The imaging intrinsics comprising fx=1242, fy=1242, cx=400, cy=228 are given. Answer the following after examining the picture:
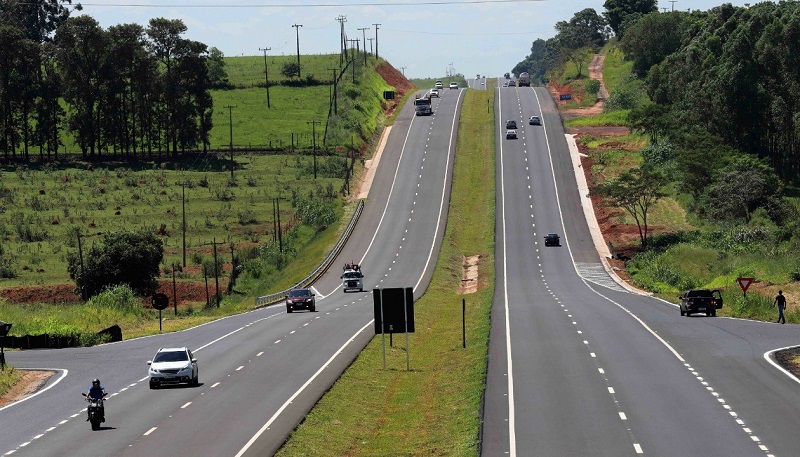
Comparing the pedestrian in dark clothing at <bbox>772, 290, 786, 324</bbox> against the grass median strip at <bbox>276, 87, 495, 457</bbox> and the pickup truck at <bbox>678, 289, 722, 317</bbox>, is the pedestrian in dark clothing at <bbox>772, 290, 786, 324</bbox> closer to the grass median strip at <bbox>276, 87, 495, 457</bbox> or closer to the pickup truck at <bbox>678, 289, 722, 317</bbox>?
the pickup truck at <bbox>678, 289, 722, 317</bbox>

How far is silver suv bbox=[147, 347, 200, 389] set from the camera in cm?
4406

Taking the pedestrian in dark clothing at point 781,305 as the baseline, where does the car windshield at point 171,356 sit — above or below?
above

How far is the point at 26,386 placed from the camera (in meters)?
47.0

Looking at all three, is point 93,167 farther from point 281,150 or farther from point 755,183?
point 755,183

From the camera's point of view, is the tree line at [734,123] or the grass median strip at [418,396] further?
the tree line at [734,123]

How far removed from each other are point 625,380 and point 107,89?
5404 inches

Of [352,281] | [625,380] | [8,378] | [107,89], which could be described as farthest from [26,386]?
[107,89]

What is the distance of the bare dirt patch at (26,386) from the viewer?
44156mm

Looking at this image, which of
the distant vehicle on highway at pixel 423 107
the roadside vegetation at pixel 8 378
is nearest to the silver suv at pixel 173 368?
the roadside vegetation at pixel 8 378

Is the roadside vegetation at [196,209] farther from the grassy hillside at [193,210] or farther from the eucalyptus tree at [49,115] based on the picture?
the eucalyptus tree at [49,115]

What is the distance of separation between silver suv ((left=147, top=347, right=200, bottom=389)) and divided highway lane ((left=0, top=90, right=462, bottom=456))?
0.47 metres

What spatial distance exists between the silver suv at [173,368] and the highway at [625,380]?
35.5 ft

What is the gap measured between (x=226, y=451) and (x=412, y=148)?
126 m

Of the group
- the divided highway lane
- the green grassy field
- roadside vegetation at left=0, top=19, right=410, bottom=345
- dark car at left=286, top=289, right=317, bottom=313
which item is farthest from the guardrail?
dark car at left=286, top=289, right=317, bottom=313
